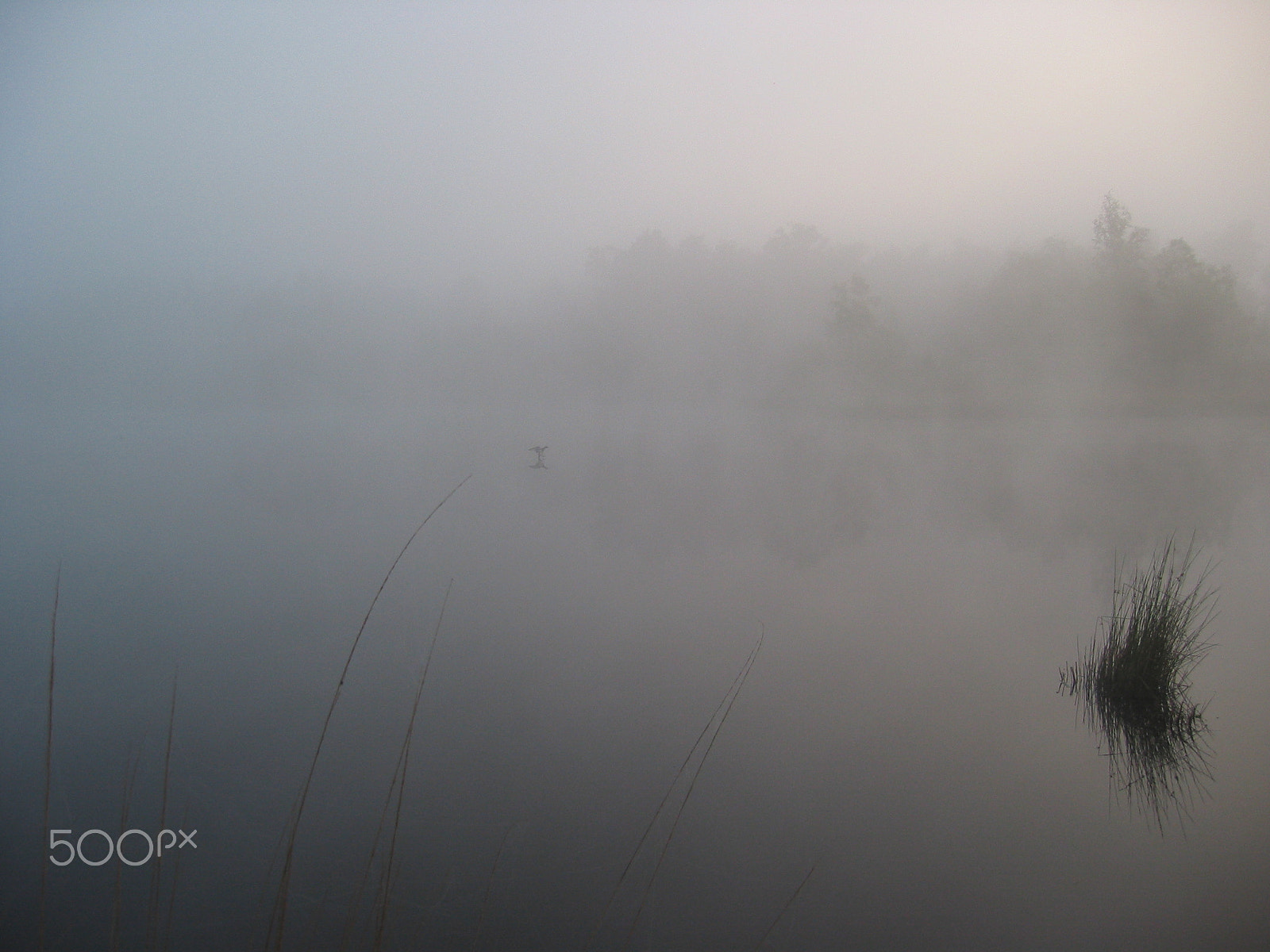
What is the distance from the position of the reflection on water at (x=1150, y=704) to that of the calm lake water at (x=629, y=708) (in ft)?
0.14

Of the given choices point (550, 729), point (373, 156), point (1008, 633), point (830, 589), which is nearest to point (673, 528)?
point (830, 589)

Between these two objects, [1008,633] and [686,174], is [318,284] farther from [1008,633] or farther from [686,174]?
[1008,633]

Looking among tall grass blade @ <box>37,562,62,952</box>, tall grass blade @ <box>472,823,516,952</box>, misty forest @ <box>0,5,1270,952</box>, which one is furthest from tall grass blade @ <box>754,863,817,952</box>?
tall grass blade @ <box>37,562,62,952</box>

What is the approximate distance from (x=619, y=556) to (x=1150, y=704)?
1.73m

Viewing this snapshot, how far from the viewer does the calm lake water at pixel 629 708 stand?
3.33ft

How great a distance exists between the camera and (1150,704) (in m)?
1.63

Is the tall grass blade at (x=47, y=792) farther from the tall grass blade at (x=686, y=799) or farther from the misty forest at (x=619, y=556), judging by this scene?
the tall grass blade at (x=686, y=799)

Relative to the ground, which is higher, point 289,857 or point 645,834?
point 289,857

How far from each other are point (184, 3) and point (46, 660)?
3.77 m

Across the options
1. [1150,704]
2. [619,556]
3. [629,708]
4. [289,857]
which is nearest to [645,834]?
[629,708]

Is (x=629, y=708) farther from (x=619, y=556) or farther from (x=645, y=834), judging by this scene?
(x=619, y=556)

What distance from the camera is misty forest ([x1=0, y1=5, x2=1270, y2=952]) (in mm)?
1069

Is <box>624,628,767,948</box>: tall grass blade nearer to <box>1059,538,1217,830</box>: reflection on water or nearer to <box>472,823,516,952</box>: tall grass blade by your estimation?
<box>472,823,516,952</box>: tall grass blade

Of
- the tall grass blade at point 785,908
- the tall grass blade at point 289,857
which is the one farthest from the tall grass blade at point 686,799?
the tall grass blade at point 289,857
